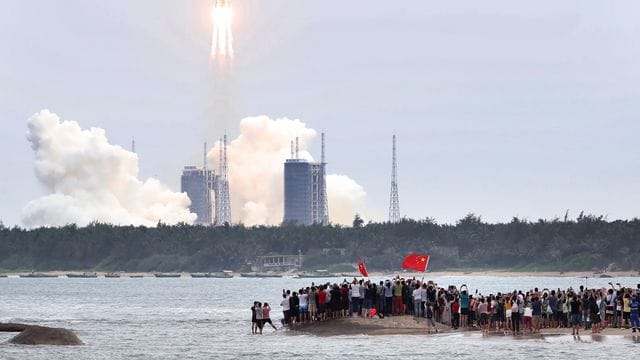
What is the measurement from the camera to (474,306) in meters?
75.3

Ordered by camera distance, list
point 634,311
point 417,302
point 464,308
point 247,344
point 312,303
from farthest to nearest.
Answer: point 247,344
point 312,303
point 417,302
point 464,308
point 634,311

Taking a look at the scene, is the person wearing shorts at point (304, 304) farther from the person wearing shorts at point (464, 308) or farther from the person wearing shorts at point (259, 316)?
the person wearing shorts at point (464, 308)

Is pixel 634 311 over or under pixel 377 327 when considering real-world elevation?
over

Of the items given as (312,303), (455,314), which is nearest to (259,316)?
(312,303)

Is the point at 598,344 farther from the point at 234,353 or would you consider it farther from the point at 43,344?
the point at 43,344

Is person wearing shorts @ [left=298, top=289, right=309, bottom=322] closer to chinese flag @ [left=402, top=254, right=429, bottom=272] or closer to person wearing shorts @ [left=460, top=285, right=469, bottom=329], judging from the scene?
chinese flag @ [left=402, top=254, right=429, bottom=272]

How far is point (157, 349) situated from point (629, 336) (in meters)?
23.2

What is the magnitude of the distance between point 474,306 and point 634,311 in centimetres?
917

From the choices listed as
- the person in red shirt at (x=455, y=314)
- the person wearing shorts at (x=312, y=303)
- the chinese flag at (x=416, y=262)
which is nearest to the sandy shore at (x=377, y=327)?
the person in red shirt at (x=455, y=314)

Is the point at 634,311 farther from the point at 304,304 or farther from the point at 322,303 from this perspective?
the point at 304,304

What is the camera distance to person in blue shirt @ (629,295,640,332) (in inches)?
2675

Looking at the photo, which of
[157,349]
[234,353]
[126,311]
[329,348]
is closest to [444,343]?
[329,348]

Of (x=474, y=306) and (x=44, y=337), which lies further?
(x=44, y=337)

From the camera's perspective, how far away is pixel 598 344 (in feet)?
222
